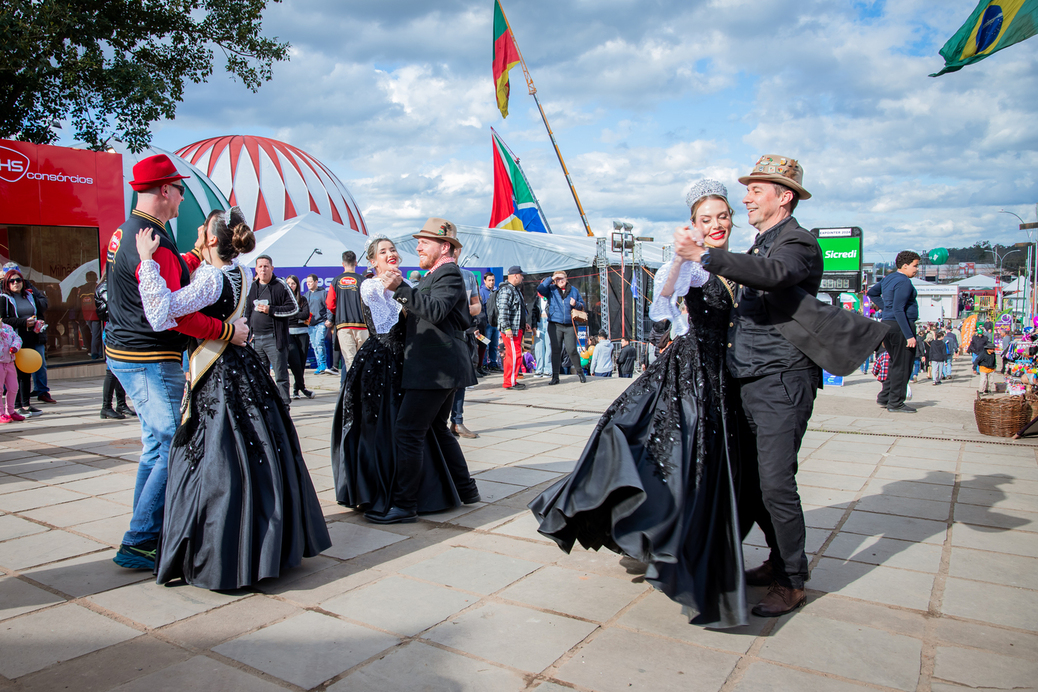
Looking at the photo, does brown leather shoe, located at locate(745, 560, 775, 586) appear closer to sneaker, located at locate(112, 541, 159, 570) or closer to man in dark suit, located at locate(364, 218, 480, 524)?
man in dark suit, located at locate(364, 218, 480, 524)

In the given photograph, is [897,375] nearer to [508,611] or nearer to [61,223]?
[508,611]

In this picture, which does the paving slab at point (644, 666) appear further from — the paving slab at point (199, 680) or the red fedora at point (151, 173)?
the red fedora at point (151, 173)

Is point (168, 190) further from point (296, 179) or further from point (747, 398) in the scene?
point (296, 179)

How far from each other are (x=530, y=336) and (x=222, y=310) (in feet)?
45.0

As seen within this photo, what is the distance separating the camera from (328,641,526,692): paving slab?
225cm

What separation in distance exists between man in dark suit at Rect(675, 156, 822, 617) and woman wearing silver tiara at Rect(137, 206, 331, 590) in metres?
2.01

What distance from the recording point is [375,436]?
4.21 metres

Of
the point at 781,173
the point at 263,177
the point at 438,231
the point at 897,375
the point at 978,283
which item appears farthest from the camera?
the point at 978,283

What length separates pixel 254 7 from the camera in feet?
45.7

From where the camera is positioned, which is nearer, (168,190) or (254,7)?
(168,190)

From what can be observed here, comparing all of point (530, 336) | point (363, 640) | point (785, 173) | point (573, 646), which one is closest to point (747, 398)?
point (785, 173)

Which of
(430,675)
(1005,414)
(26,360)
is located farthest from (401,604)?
(26,360)

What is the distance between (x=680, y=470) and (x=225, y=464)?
6.28 feet

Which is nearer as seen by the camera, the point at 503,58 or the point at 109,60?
the point at 109,60
